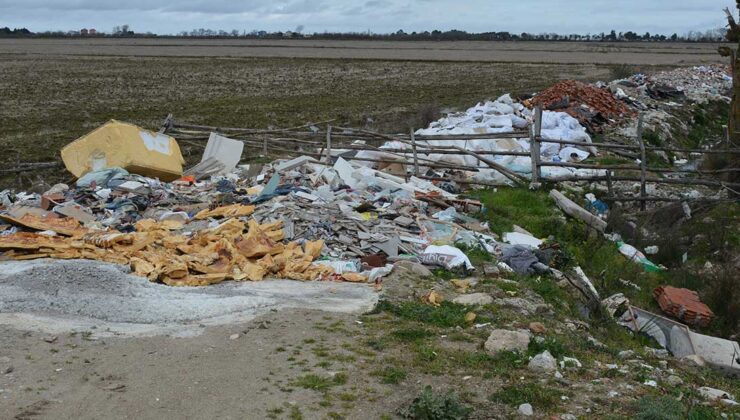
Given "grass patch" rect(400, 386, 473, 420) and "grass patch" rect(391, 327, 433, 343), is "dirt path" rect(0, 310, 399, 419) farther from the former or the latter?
"grass patch" rect(391, 327, 433, 343)

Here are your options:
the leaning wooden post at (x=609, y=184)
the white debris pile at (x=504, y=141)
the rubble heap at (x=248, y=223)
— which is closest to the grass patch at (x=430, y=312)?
the rubble heap at (x=248, y=223)

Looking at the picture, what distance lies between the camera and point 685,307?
779 cm

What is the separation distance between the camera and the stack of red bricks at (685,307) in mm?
7766

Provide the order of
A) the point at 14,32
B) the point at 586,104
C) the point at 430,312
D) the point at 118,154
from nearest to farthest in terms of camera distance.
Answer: the point at 430,312
the point at 118,154
the point at 586,104
the point at 14,32

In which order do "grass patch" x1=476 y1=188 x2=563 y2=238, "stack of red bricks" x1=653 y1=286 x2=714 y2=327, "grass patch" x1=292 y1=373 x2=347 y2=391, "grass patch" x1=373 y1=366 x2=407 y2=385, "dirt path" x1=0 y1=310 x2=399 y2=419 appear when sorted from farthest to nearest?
"grass patch" x1=476 y1=188 x2=563 y2=238
"stack of red bricks" x1=653 y1=286 x2=714 y2=327
"grass patch" x1=373 y1=366 x2=407 y2=385
"grass patch" x1=292 y1=373 x2=347 y2=391
"dirt path" x1=0 y1=310 x2=399 y2=419

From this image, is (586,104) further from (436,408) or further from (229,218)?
(436,408)

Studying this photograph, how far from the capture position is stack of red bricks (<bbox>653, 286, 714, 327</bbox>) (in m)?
7.77

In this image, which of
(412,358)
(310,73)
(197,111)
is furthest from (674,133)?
(310,73)

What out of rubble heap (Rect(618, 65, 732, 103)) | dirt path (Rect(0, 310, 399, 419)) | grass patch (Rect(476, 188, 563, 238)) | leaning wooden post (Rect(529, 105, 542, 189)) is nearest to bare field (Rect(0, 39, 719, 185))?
rubble heap (Rect(618, 65, 732, 103))

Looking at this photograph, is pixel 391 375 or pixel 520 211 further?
pixel 520 211

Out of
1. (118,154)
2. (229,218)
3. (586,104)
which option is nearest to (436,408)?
(229,218)

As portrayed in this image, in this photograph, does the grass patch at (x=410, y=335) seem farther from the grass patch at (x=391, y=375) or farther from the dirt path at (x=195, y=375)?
the grass patch at (x=391, y=375)

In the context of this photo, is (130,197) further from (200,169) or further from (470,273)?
(470,273)

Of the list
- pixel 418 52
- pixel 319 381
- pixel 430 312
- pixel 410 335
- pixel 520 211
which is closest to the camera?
pixel 319 381
